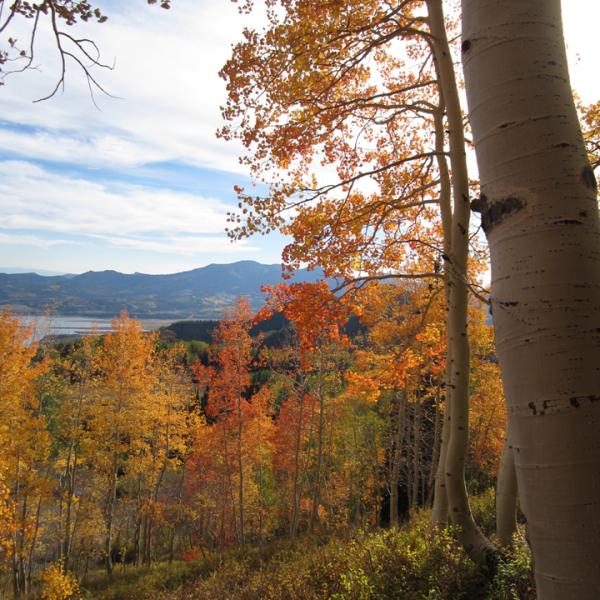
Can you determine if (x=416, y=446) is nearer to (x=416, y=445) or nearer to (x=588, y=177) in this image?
(x=416, y=445)

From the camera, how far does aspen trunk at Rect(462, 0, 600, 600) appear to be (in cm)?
113

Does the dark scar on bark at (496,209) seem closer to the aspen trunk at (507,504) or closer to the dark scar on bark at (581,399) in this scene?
the dark scar on bark at (581,399)

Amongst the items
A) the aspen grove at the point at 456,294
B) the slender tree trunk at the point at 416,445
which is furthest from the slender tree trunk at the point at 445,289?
the slender tree trunk at the point at 416,445

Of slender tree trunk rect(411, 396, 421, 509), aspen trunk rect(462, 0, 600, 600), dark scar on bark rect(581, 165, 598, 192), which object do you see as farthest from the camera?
slender tree trunk rect(411, 396, 421, 509)

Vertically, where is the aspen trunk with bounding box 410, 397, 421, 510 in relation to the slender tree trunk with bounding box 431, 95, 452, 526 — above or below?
below

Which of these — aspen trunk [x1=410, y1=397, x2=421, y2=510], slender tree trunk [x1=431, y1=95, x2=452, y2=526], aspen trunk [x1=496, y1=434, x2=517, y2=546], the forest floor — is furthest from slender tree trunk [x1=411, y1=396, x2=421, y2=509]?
aspen trunk [x1=496, y1=434, x2=517, y2=546]

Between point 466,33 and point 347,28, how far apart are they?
4.12 meters

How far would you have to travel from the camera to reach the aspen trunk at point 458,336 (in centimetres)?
471

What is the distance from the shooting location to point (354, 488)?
22438mm

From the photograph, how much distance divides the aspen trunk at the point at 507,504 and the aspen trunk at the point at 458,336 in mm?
498

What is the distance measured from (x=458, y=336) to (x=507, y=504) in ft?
7.09

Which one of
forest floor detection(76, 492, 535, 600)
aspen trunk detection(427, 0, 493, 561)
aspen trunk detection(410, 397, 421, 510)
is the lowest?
aspen trunk detection(410, 397, 421, 510)

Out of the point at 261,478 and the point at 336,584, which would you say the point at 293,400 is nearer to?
the point at 261,478

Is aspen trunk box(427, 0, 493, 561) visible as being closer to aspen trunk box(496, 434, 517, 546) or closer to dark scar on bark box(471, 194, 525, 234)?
aspen trunk box(496, 434, 517, 546)
